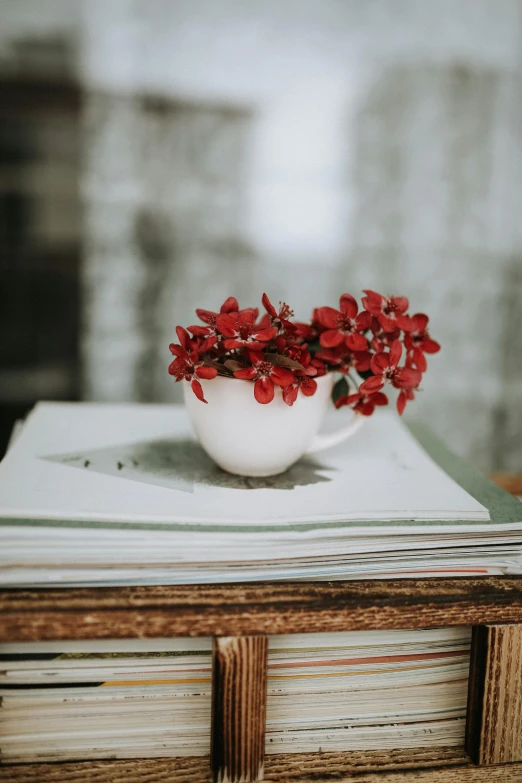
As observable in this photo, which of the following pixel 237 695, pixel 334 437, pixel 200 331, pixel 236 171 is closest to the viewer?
pixel 237 695

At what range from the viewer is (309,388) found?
0.70 meters

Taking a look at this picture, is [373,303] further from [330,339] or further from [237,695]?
[237,695]

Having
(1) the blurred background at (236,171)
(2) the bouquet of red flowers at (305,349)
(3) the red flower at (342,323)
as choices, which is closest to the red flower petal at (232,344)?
(2) the bouquet of red flowers at (305,349)

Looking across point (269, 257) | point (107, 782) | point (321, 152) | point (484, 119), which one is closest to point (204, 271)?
point (269, 257)

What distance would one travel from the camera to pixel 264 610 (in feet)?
1.96

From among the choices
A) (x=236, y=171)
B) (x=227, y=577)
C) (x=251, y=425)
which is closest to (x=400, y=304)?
(x=251, y=425)

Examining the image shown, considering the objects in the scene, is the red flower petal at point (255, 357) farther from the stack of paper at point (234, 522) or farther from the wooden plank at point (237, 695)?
the wooden plank at point (237, 695)

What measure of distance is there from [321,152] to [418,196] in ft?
0.72

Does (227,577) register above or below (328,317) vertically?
below

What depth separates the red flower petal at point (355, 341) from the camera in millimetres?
728

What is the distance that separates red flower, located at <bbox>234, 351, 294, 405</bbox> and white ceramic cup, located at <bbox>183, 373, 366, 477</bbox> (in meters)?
0.02

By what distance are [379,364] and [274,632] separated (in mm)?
309

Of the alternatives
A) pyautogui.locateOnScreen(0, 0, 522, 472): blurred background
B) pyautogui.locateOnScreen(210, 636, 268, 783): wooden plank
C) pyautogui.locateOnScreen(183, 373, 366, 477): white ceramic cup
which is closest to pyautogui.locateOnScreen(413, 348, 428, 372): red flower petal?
pyautogui.locateOnScreen(183, 373, 366, 477): white ceramic cup

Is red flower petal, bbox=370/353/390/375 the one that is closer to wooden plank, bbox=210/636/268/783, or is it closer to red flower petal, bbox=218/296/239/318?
red flower petal, bbox=218/296/239/318
